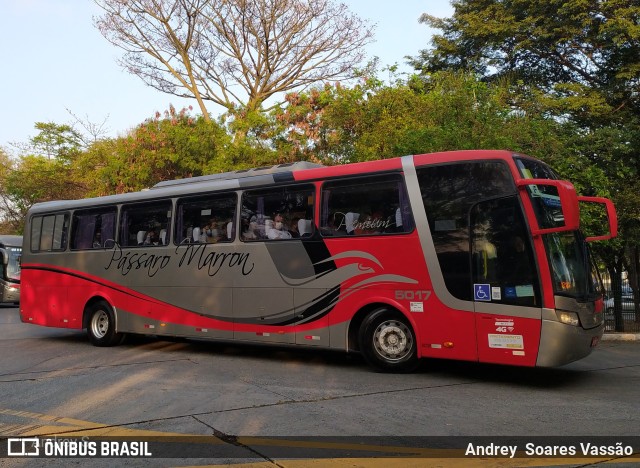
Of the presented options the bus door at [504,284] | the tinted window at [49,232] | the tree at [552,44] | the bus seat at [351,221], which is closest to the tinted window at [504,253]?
the bus door at [504,284]

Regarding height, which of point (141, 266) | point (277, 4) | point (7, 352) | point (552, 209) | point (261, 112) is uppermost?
point (277, 4)

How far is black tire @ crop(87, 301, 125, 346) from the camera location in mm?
12430

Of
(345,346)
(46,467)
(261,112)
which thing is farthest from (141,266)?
(261,112)

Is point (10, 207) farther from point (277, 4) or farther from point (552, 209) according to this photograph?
point (552, 209)

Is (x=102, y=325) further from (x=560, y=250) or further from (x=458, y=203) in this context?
(x=560, y=250)

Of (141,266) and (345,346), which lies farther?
(141,266)

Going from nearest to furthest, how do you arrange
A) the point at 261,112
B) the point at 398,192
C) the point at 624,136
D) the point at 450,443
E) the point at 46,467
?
the point at 46,467 → the point at 450,443 → the point at 398,192 → the point at 624,136 → the point at 261,112

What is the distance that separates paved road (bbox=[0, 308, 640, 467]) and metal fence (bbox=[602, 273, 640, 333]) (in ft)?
14.7

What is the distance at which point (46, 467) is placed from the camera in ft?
15.9

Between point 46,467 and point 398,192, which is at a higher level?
point 398,192

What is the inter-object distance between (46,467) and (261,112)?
18.7m

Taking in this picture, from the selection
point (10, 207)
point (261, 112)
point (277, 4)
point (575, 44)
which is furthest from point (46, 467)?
point (10, 207)

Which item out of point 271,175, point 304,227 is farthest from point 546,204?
point 271,175

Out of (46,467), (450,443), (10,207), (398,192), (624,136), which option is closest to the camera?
(46,467)
